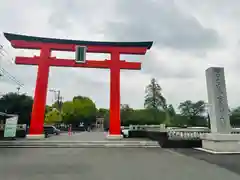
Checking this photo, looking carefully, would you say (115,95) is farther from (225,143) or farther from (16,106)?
(16,106)

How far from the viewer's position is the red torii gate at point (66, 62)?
18.0m

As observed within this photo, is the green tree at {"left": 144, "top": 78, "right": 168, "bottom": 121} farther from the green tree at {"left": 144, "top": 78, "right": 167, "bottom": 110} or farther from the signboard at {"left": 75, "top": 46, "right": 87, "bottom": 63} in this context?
the signboard at {"left": 75, "top": 46, "right": 87, "bottom": 63}

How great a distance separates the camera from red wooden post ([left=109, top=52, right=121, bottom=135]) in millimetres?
18438

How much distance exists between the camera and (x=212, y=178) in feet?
18.6

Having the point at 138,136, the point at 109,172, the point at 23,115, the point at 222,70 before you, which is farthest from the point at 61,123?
the point at 109,172

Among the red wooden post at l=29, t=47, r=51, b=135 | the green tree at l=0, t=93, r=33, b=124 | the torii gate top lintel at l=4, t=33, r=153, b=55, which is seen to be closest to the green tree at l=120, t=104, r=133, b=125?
the green tree at l=0, t=93, r=33, b=124

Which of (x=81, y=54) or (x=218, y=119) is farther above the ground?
(x=81, y=54)

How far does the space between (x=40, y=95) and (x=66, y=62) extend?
3.22m

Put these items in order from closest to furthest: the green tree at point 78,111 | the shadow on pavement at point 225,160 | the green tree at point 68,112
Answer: the shadow on pavement at point 225,160
the green tree at point 68,112
the green tree at point 78,111

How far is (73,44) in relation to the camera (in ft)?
61.9

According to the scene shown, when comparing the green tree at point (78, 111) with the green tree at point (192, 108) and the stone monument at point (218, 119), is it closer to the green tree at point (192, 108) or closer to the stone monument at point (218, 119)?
the green tree at point (192, 108)

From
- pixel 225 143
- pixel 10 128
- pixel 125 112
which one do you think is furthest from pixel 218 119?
pixel 125 112

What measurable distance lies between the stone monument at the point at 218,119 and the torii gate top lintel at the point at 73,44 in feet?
25.2

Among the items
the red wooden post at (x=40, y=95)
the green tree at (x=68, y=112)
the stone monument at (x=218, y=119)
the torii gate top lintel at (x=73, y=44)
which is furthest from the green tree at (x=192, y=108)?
the stone monument at (x=218, y=119)
